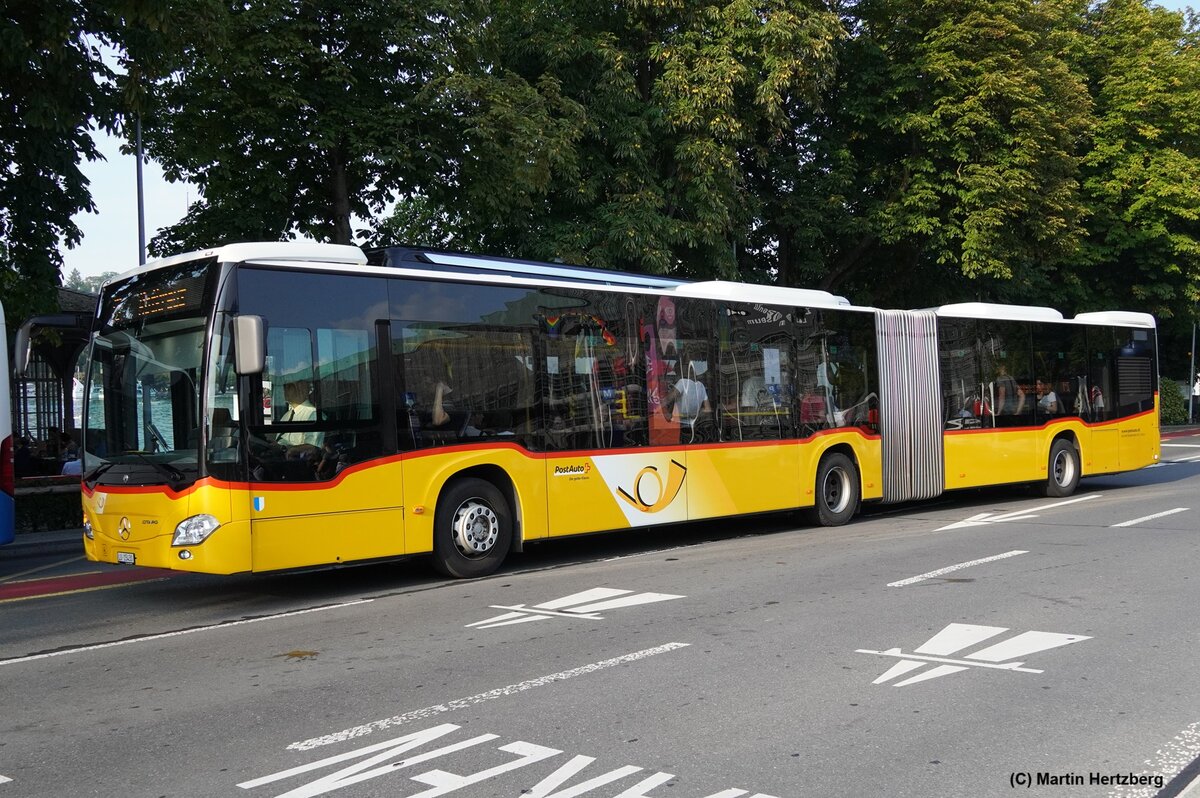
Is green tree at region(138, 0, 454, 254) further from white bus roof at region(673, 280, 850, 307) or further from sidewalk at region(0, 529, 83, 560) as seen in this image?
white bus roof at region(673, 280, 850, 307)

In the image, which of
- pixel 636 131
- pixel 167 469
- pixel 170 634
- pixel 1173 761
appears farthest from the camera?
pixel 636 131

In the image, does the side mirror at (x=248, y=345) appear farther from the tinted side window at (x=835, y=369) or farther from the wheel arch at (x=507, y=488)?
the tinted side window at (x=835, y=369)

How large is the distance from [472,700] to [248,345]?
4.08 metres

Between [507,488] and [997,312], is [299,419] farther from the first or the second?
[997,312]

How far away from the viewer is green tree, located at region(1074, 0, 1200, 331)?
35750 mm

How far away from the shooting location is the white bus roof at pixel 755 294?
45.6 ft

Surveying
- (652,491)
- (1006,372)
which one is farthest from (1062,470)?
(652,491)

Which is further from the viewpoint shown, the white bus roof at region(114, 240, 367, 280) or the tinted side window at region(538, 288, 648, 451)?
the tinted side window at region(538, 288, 648, 451)

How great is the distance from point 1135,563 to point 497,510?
632 cm

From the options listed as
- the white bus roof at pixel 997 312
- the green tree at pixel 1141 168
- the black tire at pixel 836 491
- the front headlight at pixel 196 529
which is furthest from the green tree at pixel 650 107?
the green tree at pixel 1141 168

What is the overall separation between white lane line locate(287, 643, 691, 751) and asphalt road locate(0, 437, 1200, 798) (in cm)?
3

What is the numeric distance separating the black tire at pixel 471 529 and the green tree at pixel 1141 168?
97.1ft

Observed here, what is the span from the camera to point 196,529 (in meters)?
9.21

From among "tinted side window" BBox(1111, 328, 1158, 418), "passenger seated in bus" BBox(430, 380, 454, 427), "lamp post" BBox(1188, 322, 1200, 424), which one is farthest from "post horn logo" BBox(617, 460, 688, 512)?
"lamp post" BBox(1188, 322, 1200, 424)
